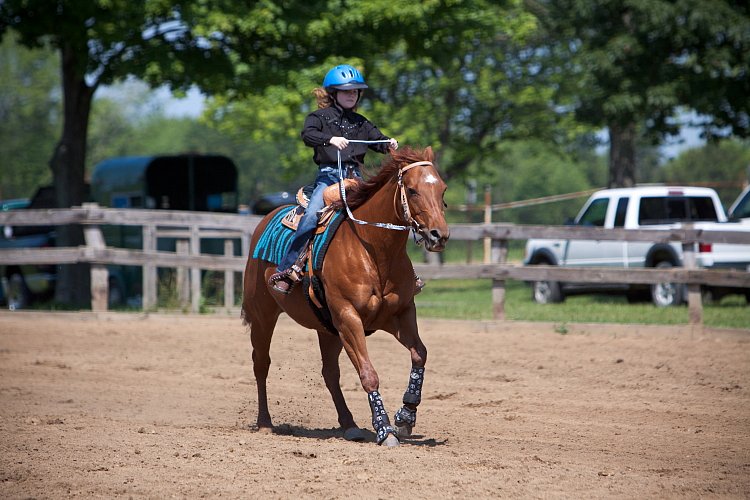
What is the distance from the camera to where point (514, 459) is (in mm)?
6648

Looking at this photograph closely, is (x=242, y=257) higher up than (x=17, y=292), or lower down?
higher up

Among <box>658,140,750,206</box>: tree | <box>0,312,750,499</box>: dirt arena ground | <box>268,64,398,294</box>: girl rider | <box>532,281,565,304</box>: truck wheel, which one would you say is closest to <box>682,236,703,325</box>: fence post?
<box>0,312,750,499</box>: dirt arena ground

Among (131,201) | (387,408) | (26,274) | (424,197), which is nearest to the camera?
(424,197)

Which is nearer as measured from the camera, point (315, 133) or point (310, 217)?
point (315, 133)

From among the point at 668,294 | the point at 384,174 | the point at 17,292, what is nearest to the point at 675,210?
the point at 668,294

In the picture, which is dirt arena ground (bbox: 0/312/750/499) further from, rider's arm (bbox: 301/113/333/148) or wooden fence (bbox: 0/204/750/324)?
rider's arm (bbox: 301/113/333/148)

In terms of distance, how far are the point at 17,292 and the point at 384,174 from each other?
1418 cm

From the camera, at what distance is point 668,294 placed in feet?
57.8

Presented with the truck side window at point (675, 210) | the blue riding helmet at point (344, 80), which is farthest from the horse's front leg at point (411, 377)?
the truck side window at point (675, 210)

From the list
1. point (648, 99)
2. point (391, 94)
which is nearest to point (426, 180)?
point (648, 99)

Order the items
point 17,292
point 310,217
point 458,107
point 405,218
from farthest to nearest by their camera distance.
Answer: point 458,107 < point 17,292 < point 310,217 < point 405,218

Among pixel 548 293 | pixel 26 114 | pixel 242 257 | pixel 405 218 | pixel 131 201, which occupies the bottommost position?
pixel 548 293

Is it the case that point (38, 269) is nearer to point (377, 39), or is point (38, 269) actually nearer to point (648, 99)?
point (377, 39)

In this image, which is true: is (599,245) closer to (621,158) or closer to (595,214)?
(595,214)
